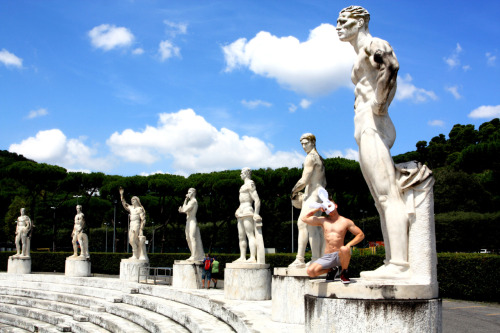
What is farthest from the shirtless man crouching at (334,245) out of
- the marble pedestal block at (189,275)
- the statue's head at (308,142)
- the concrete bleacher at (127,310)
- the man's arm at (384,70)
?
the marble pedestal block at (189,275)

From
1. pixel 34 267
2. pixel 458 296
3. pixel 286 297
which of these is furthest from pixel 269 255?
pixel 34 267

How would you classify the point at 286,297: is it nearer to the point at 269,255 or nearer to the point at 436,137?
the point at 269,255

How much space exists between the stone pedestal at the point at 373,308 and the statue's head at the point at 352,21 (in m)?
2.21

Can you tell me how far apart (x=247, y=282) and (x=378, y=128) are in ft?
19.0

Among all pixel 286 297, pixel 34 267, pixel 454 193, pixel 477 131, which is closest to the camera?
pixel 286 297

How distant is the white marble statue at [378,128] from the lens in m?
3.74

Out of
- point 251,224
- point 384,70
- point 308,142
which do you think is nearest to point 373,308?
point 384,70

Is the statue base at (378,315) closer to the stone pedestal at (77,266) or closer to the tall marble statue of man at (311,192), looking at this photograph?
the tall marble statue of man at (311,192)

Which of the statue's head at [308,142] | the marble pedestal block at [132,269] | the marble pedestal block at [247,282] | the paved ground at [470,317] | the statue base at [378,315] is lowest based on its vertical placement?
the paved ground at [470,317]

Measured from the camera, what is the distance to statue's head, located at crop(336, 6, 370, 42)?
420 centimetres

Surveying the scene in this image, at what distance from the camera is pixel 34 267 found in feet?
85.4

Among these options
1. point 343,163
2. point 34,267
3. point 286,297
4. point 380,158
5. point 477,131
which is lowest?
point 34,267

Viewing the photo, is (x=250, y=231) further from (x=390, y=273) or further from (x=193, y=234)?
(x=390, y=273)

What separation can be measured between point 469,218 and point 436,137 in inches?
749
